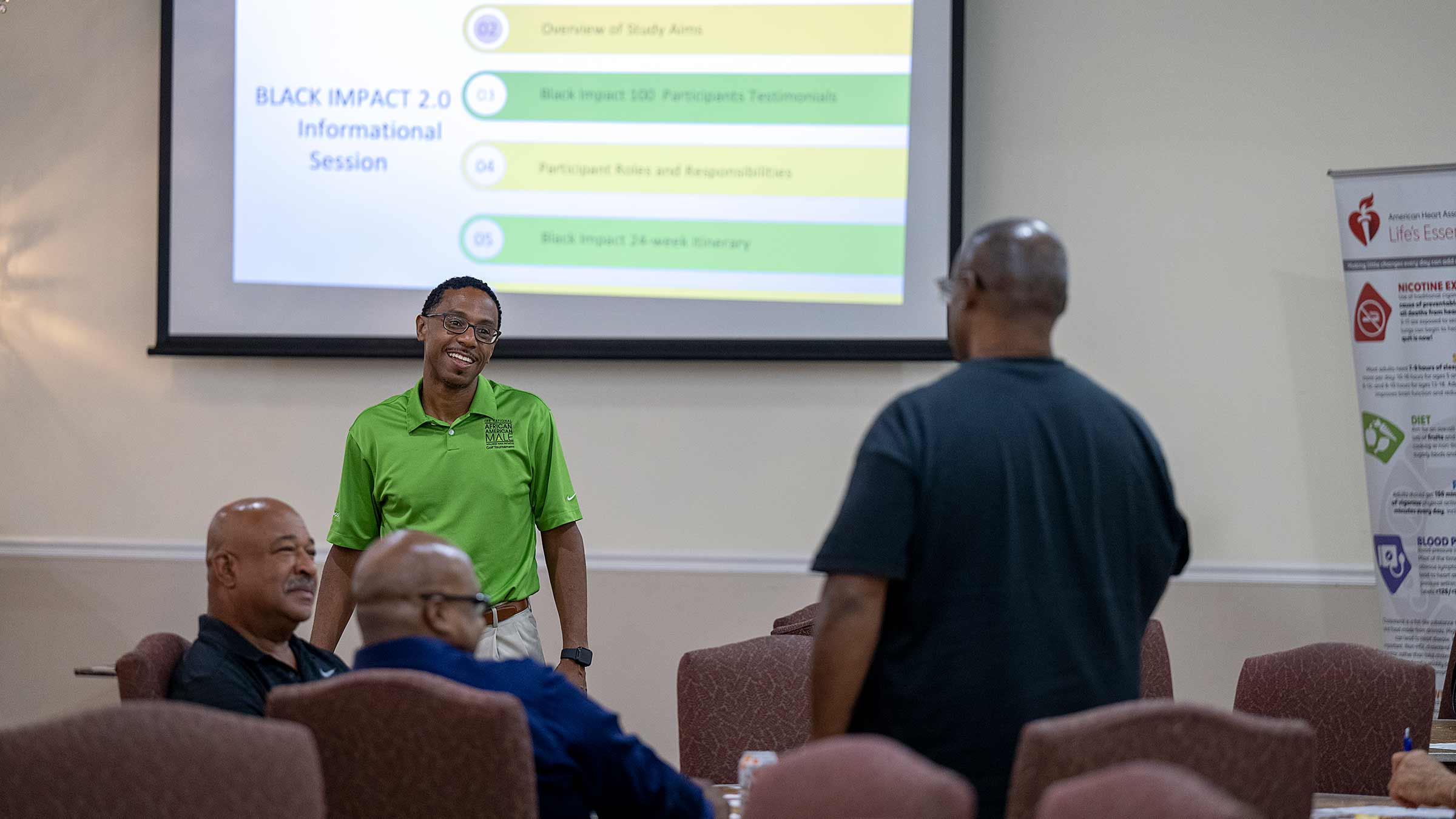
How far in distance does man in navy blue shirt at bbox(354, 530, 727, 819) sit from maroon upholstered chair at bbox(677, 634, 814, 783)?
3.29 ft

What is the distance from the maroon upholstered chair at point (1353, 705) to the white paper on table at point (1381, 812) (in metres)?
0.95

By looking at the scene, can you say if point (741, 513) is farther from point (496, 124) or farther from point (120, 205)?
point (120, 205)

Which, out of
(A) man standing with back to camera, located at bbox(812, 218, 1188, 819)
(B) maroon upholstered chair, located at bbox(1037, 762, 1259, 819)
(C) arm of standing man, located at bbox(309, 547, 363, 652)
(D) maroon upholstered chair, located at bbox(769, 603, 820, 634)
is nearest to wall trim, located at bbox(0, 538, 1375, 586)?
(D) maroon upholstered chair, located at bbox(769, 603, 820, 634)

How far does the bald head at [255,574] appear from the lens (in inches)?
97.0

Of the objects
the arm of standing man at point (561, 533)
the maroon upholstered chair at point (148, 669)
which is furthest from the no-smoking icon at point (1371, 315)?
the maroon upholstered chair at point (148, 669)

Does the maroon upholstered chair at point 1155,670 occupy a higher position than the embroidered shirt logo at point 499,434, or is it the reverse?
the embroidered shirt logo at point 499,434

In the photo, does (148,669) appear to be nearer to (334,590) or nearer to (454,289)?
(334,590)

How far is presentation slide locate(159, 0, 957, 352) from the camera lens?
4.71 meters

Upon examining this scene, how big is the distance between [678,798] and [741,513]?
2.75 meters

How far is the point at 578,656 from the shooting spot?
3.36 meters

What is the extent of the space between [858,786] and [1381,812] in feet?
4.52

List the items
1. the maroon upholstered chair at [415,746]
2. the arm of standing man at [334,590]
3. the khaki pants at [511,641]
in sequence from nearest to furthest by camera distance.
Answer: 1. the maroon upholstered chair at [415,746]
2. the khaki pants at [511,641]
3. the arm of standing man at [334,590]

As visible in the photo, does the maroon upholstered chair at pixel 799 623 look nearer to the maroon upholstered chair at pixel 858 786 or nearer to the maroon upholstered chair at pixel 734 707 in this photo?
the maroon upholstered chair at pixel 734 707

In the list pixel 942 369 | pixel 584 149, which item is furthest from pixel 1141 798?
pixel 584 149
